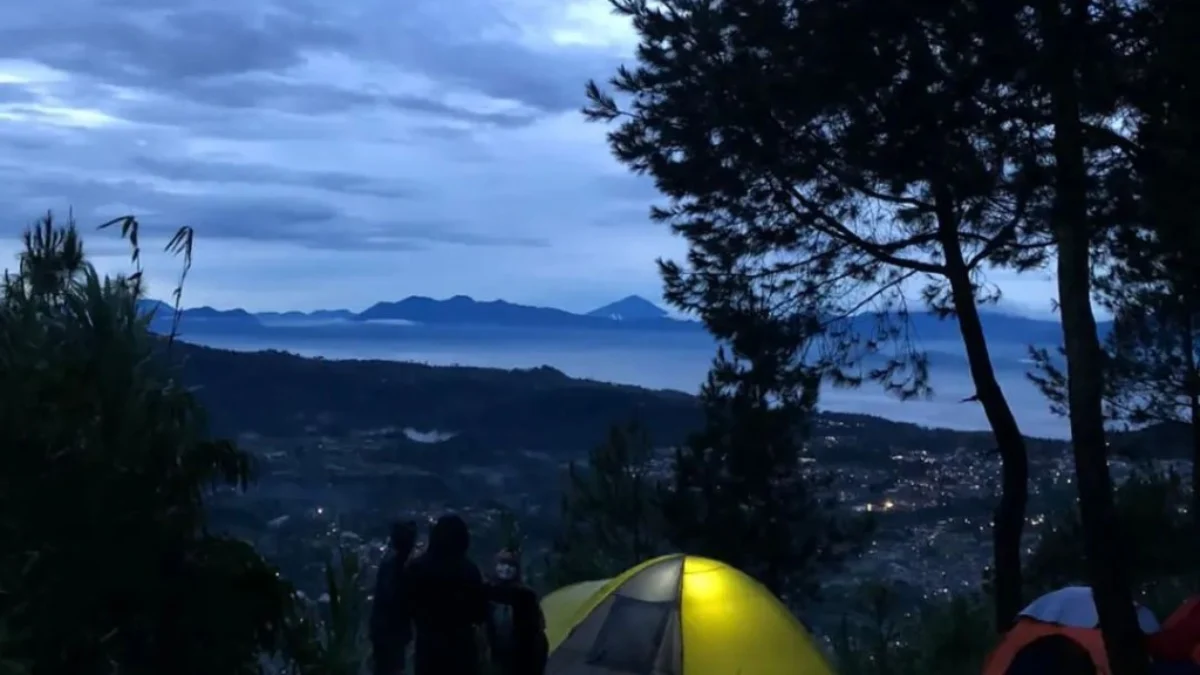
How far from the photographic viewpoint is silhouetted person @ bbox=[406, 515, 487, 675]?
260 inches

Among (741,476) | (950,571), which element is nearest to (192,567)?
(741,476)

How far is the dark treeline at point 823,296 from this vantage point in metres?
4.68

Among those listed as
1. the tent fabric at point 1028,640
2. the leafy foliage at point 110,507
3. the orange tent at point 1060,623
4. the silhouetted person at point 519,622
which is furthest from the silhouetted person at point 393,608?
the orange tent at point 1060,623

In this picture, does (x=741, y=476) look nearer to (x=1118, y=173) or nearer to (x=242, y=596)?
(x=1118, y=173)


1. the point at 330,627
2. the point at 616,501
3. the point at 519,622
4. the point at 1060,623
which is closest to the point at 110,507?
the point at 330,627

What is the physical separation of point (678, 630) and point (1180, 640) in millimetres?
3364

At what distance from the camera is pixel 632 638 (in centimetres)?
1009

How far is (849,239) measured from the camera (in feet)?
34.5

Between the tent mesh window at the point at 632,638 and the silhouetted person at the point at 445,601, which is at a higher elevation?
the silhouetted person at the point at 445,601

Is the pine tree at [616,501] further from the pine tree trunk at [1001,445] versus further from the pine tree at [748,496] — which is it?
the pine tree trunk at [1001,445]

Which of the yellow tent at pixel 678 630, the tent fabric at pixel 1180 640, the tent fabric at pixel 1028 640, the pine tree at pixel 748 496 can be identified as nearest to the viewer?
the tent fabric at pixel 1180 640

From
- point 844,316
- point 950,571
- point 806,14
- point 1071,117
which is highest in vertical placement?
point 806,14

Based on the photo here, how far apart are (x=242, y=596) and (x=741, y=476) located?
13.9m

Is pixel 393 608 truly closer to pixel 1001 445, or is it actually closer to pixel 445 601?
pixel 445 601
